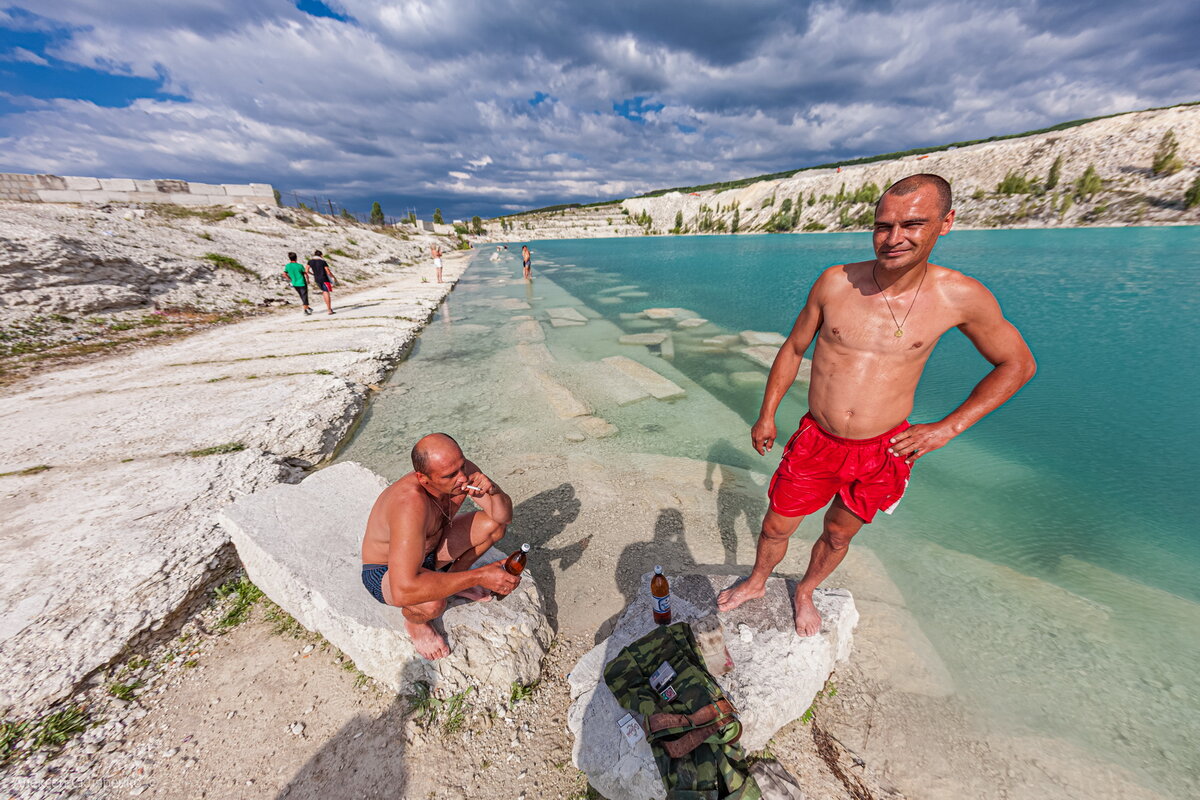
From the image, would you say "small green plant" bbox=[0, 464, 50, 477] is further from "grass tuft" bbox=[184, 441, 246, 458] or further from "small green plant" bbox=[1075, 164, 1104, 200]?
"small green plant" bbox=[1075, 164, 1104, 200]

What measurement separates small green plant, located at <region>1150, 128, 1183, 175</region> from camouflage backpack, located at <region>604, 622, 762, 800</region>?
80580 millimetres

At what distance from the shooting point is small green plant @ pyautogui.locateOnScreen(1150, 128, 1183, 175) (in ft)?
147

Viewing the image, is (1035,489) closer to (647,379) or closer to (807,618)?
(807,618)

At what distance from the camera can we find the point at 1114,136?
Result: 52.2 metres

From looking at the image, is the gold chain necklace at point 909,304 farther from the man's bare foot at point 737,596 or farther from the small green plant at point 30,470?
the small green plant at point 30,470

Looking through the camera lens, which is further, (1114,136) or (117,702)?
(1114,136)

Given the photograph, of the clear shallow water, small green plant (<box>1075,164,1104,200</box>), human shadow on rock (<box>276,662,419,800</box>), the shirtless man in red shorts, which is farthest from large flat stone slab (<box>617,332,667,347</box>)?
small green plant (<box>1075,164,1104,200</box>)

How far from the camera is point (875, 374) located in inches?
87.5

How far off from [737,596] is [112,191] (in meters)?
38.0

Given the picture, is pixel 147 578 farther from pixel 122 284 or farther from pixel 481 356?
pixel 122 284

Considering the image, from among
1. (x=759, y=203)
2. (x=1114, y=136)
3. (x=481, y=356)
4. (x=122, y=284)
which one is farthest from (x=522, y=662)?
(x=759, y=203)

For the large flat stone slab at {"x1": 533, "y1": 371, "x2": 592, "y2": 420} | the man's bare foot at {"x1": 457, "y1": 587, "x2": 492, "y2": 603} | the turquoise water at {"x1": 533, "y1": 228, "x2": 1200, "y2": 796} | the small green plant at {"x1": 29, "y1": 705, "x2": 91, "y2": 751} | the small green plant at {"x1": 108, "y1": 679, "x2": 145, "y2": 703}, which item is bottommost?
the turquoise water at {"x1": 533, "y1": 228, "x2": 1200, "y2": 796}

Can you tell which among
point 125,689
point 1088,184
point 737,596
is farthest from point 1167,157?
point 125,689

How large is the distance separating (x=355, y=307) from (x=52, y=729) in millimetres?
13061
